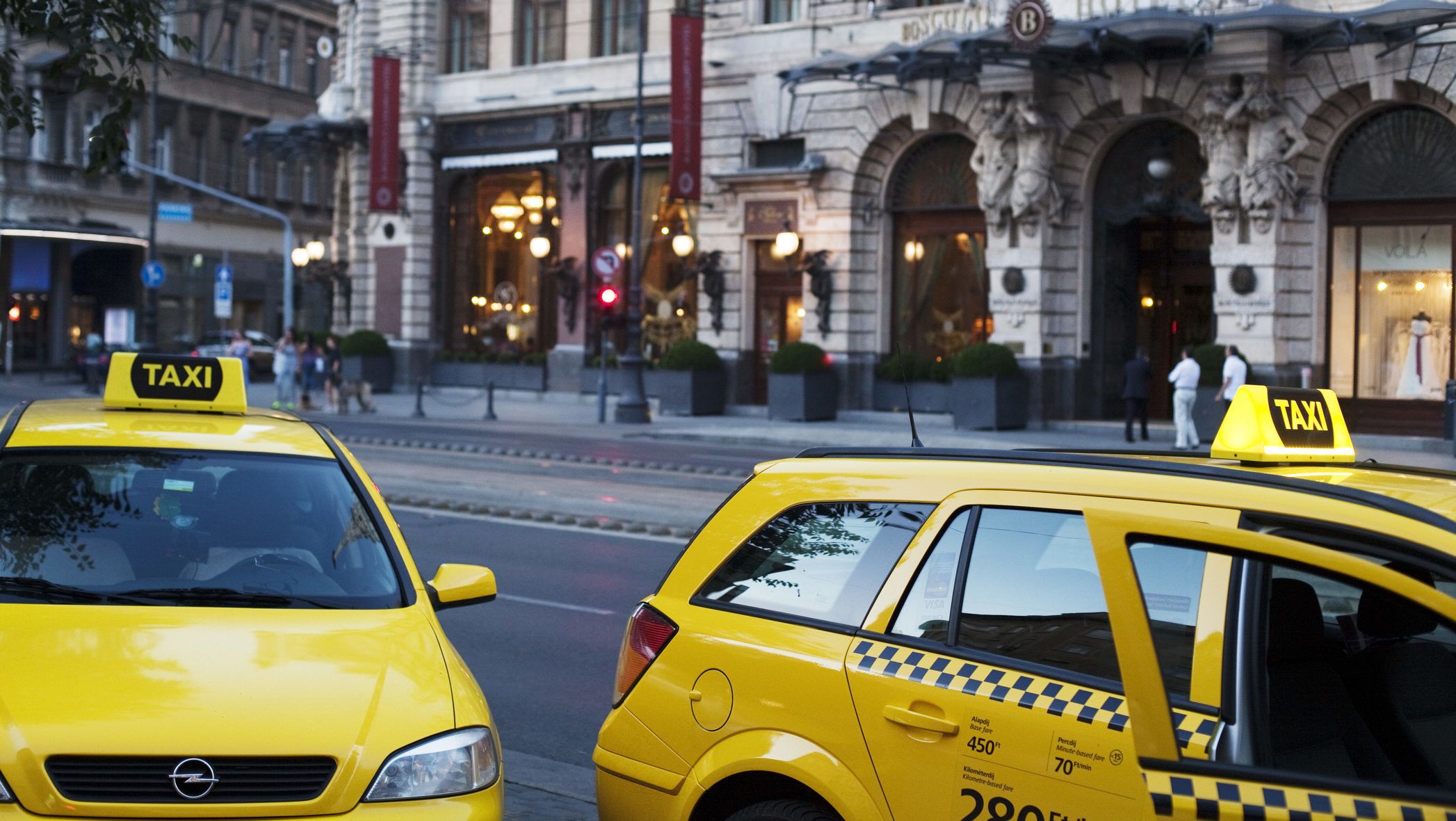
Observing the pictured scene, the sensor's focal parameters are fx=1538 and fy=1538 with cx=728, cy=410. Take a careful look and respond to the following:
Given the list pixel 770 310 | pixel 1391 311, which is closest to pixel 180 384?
pixel 1391 311

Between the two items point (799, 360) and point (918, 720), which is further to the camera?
point (799, 360)

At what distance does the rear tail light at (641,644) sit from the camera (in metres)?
4.49

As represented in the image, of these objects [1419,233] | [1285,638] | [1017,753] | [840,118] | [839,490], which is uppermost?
[840,118]

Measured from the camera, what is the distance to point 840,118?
3169 cm

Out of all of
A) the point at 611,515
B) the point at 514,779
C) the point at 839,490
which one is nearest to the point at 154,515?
the point at 514,779

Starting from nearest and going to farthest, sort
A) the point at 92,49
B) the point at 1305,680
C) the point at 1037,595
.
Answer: the point at 1305,680, the point at 1037,595, the point at 92,49

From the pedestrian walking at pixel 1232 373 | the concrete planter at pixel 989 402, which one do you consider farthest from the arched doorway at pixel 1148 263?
the pedestrian walking at pixel 1232 373

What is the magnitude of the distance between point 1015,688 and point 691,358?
94.5ft

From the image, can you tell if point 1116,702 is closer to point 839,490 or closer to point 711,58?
point 839,490

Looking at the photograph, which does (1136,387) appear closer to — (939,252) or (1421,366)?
(1421,366)

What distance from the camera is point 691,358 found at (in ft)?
106

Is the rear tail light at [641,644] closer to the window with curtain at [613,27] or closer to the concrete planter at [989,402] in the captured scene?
the concrete planter at [989,402]

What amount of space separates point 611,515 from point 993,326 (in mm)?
14905

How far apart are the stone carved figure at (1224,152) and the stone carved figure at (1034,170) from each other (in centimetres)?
301
